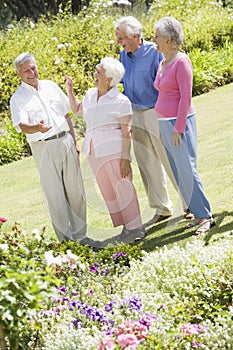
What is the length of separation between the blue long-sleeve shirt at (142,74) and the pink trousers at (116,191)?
1.98 ft

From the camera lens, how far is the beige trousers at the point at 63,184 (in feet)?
20.1

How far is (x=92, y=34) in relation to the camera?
47.7ft

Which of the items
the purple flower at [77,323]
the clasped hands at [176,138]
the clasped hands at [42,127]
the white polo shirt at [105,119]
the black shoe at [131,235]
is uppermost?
the clasped hands at [42,127]

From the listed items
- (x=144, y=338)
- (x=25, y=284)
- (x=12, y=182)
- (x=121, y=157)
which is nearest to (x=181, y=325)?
(x=144, y=338)

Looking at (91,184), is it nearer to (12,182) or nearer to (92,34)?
(12,182)

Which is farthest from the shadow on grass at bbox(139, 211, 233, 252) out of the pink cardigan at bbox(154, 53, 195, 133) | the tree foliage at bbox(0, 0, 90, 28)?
the tree foliage at bbox(0, 0, 90, 28)

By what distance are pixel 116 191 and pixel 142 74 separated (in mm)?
1032

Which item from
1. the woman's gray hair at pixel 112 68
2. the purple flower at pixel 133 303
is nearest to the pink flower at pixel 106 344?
the purple flower at pixel 133 303

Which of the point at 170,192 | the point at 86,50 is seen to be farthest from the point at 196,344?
the point at 86,50

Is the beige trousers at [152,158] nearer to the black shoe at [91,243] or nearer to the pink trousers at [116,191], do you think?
the pink trousers at [116,191]

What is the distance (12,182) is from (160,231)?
11.9ft

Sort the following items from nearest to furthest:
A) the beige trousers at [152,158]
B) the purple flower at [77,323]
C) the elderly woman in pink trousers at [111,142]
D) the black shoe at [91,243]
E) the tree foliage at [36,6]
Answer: the purple flower at [77,323] < the elderly woman in pink trousers at [111,142] < the black shoe at [91,243] < the beige trousers at [152,158] < the tree foliage at [36,6]

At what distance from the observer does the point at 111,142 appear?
20.0ft

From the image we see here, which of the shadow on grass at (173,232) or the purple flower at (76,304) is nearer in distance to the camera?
the purple flower at (76,304)
